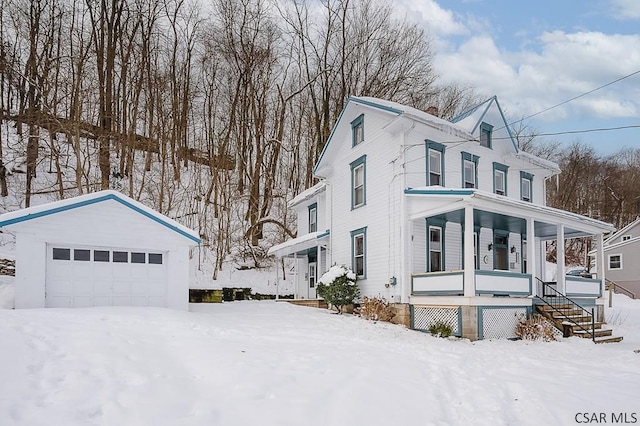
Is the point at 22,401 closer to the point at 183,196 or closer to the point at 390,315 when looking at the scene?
the point at 390,315

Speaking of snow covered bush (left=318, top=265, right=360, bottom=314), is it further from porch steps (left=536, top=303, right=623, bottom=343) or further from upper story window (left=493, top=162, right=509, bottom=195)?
upper story window (left=493, top=162, right=509, bottom=195)

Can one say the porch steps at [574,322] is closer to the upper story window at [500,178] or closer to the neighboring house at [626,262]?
the upper story window at [500,178]

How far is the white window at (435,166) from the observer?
1530 cm

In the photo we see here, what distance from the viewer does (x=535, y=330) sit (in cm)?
1269

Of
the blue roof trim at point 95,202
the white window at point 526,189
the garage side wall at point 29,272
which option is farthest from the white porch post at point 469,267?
the garage side wall at point 29,272

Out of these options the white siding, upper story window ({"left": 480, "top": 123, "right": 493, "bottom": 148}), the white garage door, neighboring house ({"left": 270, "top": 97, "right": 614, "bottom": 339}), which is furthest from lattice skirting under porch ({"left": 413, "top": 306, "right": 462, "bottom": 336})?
the white garage door

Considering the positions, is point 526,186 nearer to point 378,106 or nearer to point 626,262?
point 378,106

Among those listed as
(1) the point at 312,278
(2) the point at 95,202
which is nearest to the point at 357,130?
(1) the point at 312,278

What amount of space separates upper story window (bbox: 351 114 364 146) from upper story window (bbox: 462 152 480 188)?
3688 millimetres

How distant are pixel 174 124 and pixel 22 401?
991 inches

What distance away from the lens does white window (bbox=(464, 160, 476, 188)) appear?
16.3m

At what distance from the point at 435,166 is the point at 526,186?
220 inches

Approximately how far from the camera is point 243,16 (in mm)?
28344

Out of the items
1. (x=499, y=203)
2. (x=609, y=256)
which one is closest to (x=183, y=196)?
(x=499, y=203)
